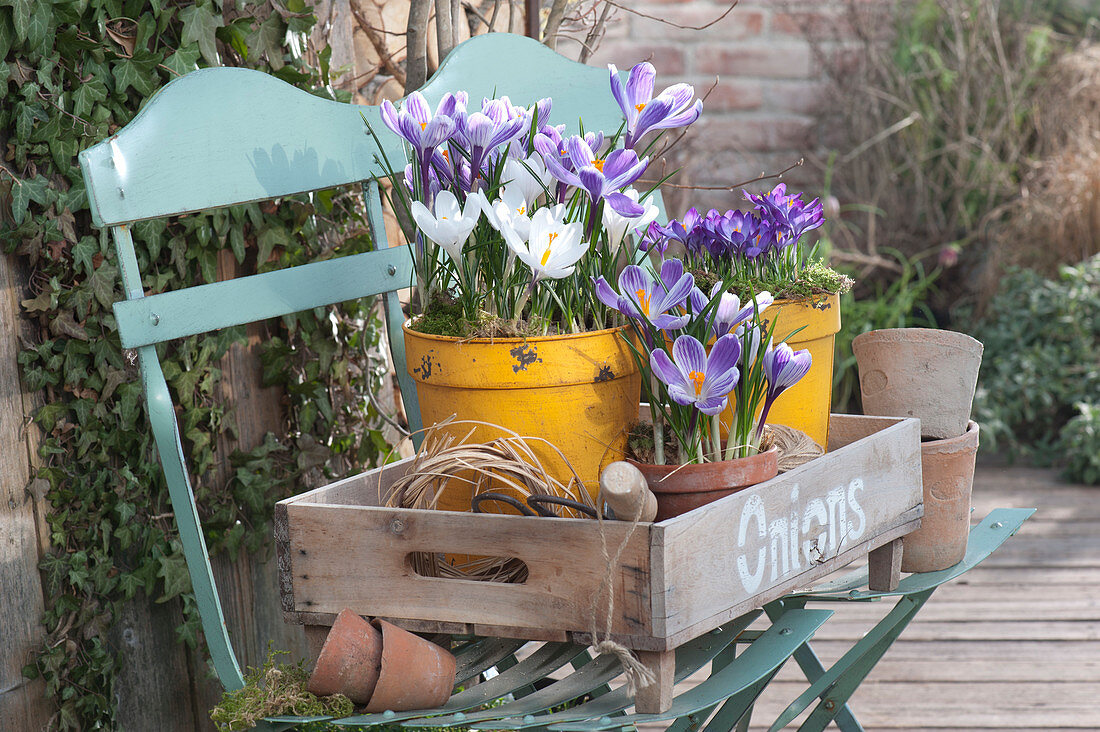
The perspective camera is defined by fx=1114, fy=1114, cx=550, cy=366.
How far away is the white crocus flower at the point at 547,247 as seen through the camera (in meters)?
1.02

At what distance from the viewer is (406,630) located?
3.54 ft

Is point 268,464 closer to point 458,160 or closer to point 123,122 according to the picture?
point 123,122

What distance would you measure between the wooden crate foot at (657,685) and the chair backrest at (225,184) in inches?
19.3

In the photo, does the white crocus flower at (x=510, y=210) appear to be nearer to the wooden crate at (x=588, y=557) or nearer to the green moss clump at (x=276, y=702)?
the wooden crate at (x=588, y=557)

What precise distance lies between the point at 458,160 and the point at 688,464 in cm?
39

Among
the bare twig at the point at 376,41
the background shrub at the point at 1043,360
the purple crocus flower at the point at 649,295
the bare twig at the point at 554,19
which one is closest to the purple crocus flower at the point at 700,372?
the purple crocus flower at the point at 649,295

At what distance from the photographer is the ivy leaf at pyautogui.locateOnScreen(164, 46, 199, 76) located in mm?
1580

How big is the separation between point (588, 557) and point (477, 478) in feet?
0.57

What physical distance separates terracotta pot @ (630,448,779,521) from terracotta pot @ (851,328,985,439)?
0.41 metres

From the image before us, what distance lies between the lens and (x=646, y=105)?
110 centimetres

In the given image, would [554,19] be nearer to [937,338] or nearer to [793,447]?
[937,338]

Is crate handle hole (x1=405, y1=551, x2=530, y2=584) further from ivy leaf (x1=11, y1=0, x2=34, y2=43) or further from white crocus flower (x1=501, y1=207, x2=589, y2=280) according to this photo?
ivy leaf (x1=11, y1=0, x2=34, y2=43)

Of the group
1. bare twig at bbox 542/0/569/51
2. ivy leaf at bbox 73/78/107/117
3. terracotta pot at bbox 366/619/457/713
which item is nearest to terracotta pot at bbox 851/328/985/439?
terracotta pot at bbox 366/619/457/713

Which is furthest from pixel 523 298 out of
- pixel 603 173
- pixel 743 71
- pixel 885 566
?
pixel 743 71
